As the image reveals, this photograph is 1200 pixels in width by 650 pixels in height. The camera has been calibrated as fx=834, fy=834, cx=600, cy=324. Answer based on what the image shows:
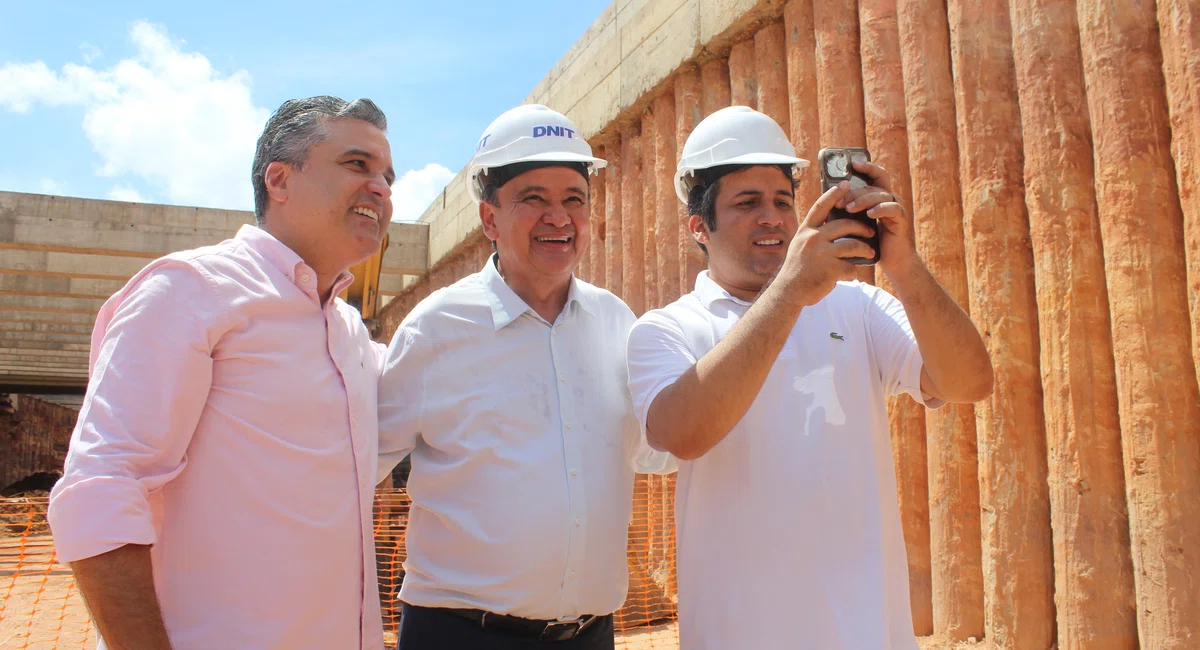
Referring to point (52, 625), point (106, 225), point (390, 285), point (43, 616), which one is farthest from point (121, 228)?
point (52, 625)

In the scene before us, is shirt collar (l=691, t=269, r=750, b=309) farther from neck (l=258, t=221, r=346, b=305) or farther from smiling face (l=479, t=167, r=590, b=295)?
neck (l=258, t=221, r=346, b=305)

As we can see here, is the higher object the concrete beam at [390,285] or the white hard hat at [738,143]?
the concrete beam at [390,285]

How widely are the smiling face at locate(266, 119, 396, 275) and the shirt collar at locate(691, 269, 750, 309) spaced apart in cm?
100

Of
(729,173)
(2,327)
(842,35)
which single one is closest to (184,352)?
(729,173)

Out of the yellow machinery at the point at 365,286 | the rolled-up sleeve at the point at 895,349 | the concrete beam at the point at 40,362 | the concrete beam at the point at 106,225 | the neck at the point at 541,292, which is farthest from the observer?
the concrete beam at the point at 40,362

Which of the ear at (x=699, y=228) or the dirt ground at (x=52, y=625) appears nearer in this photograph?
the ear at (x=699, y=228)

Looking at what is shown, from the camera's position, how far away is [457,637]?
2463 mm

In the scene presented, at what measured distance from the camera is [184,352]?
6.38 feet

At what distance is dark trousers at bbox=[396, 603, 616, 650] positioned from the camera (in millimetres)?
2451

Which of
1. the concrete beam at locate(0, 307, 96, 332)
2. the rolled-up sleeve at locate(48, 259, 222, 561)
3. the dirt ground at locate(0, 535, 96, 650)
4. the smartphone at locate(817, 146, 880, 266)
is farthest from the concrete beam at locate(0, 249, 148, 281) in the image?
the smartphone at locate(817, 146, 880, 266)

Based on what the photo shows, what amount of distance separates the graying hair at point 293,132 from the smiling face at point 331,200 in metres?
0.02

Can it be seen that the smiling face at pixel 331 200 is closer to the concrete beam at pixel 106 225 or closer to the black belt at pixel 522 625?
the black belt at pixel 522 625

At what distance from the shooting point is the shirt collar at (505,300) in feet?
9.07

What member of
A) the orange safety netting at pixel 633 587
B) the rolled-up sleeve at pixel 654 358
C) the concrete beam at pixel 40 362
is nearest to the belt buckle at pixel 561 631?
the rolled-up sleeve at pixel 654 358
